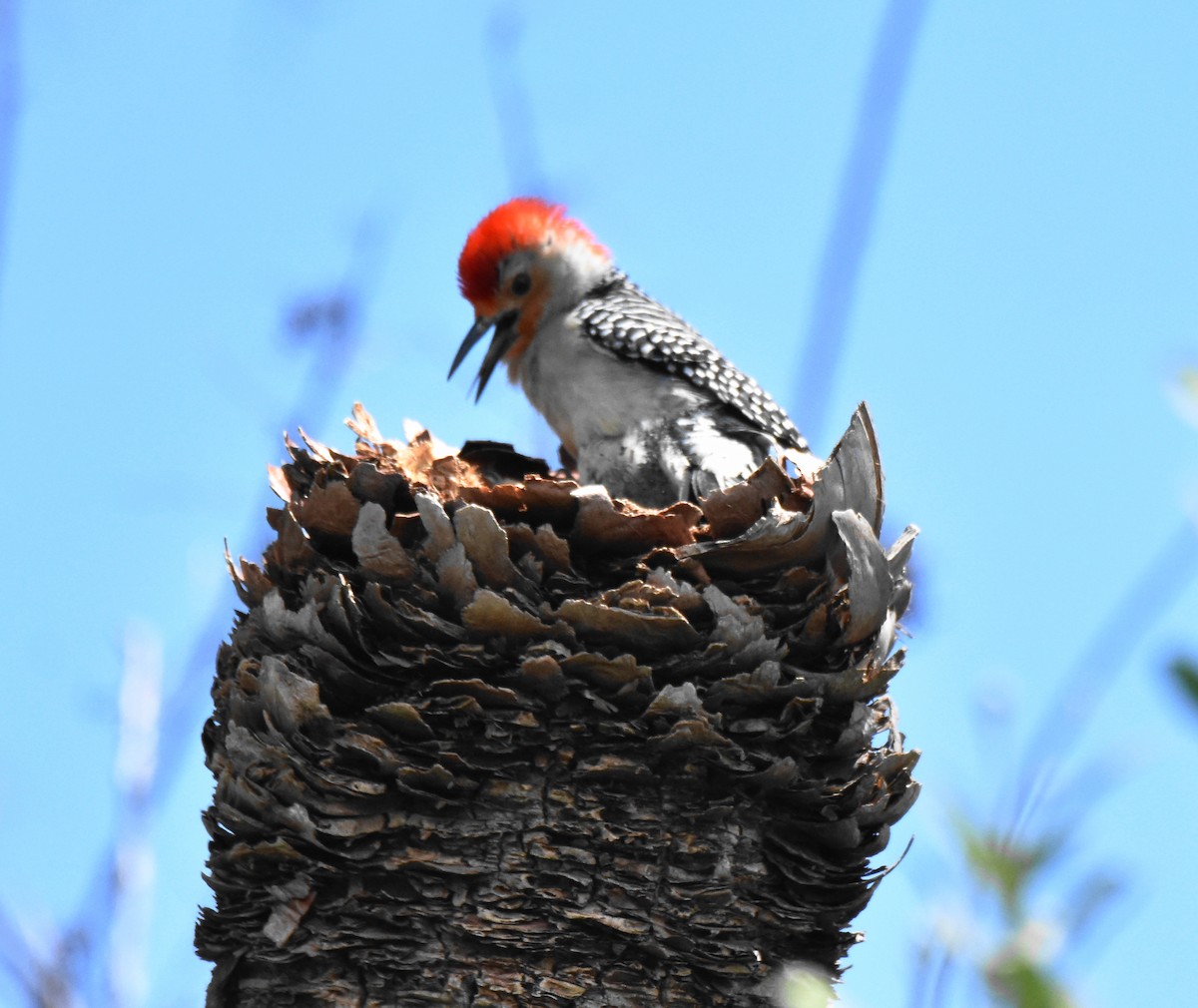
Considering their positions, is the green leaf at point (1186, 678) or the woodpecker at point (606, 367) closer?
the green leaf at point (1186, 678)

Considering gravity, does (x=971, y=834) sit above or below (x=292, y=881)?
below

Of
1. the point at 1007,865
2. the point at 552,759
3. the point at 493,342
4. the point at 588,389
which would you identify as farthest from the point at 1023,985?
the point at 493,342

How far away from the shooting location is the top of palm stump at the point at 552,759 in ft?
7.33

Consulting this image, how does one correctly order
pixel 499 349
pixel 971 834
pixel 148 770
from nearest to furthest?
pixel 971 834 → pixel 499 349 → pixel 148 770

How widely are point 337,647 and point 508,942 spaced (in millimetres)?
584

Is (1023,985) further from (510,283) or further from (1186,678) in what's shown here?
(510,283)

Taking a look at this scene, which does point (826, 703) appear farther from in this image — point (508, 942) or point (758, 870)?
point (508, 942)

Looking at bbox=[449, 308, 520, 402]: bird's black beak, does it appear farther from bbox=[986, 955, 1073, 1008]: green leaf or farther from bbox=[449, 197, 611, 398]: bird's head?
bbox=[986, 955, 1073, 1008]: green leaf

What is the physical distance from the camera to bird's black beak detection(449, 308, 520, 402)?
4.73 meters

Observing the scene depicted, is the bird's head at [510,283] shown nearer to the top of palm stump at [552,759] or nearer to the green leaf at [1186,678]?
the top of palm stump at [552,759]

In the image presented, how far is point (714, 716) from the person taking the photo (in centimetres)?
229

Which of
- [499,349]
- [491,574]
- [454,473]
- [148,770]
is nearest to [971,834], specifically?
[491,574]

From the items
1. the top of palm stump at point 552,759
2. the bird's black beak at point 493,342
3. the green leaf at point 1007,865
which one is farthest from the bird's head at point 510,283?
the green leaf at point 1007,865

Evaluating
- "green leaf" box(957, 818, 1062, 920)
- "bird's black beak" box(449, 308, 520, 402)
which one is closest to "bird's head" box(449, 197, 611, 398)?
"bird's black beak" box(449, 308, 520, 402)
